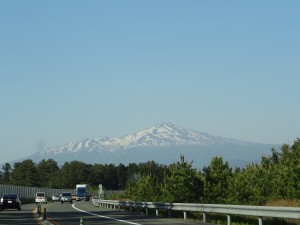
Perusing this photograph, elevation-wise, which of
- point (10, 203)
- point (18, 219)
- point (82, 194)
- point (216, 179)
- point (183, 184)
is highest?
point (216, 179)

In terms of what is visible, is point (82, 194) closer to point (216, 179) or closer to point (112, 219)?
point (216, 179)

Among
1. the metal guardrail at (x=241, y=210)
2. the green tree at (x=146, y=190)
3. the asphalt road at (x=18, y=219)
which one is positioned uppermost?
the green tree at (x=146, y=190)

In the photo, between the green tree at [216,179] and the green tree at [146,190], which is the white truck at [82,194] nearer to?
the green tree at [146,190]

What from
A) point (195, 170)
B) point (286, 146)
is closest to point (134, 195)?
point (195, 170)

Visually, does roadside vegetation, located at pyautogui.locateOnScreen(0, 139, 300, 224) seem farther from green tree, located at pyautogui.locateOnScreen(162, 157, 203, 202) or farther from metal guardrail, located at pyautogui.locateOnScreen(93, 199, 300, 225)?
metal guardrail, located at pyautogui.locateOnScreen(93, 199, 300, 225)

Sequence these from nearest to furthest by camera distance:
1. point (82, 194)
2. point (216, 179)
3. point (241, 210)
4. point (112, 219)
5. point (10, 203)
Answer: point (241, 210) < point (112, 219) < point (10, 203) < point (216, 179) < point (82, 194)

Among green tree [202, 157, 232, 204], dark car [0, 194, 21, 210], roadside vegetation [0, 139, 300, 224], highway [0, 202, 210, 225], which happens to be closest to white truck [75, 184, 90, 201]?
roadside vegetation [0, 139, 300, 224]

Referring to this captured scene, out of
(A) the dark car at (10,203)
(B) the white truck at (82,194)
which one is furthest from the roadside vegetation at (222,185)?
(B) the white truck at (82,194)

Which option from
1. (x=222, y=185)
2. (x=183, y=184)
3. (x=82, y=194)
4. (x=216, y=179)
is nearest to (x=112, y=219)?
(x=183, y=184)

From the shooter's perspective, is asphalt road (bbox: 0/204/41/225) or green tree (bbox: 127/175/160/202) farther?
green tree (bbox: 127/175/160/202)

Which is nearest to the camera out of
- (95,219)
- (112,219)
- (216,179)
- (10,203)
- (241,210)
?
(241,210)

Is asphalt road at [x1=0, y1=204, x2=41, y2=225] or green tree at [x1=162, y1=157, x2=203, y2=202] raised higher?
green tree at [x1=162, y1=157, x2=203, y2=202]

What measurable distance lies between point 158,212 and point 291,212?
18661 millimetres

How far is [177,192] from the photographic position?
181 feet
